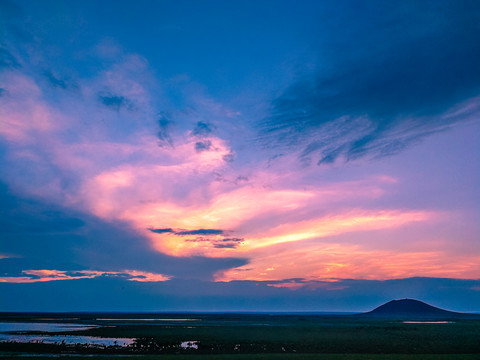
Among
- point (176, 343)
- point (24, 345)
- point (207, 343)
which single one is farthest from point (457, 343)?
point (24, 345)

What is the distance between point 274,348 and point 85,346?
27.8 metres

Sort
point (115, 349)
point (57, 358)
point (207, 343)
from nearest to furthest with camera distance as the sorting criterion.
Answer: point (57, 358) < point (115, 349) < point (207, 343)

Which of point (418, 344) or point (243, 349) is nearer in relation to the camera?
point (243, 349)

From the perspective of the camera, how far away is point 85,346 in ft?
172

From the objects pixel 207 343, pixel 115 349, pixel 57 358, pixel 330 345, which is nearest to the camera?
pixel 57 358

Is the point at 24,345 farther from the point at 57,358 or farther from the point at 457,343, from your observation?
the point at 457,343

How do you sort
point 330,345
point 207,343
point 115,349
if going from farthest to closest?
point 207,343
point 330,345
point 115,349

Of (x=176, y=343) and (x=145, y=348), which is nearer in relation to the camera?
(x=145, y=348)

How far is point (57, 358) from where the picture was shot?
3862cm

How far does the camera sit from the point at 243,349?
163 ft

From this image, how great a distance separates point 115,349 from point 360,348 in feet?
112

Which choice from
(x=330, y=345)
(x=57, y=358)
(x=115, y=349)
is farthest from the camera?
Answer: (x=330, y=345)

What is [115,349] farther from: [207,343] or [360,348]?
[360,348]

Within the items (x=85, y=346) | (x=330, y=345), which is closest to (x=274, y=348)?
(x=330, y=345)
